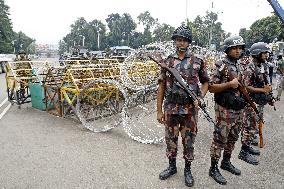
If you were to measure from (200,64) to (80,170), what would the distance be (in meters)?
2.49

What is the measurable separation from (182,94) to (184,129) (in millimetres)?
522

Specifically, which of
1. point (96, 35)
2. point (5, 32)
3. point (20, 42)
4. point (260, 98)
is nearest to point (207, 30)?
point (96, 35)

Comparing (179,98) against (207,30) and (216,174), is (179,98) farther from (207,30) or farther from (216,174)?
(207,30)

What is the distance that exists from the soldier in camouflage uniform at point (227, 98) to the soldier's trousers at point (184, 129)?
16.8 inches

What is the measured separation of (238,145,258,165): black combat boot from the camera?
17.2 ft

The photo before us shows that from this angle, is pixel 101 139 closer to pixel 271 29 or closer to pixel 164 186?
pixel 164 186

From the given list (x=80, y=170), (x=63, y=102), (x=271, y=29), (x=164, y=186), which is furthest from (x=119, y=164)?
(x=271, y=29)

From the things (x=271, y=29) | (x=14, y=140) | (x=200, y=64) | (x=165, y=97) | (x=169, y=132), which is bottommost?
(x=14, y=140)

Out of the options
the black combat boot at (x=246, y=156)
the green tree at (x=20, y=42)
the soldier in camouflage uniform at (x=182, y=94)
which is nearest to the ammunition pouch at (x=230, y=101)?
the soldier in camouflage uniform at (x=182, y=94)

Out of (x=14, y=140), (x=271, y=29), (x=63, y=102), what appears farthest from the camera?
(x=271, y=29)

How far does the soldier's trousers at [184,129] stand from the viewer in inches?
167

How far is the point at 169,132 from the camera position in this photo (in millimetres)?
4348

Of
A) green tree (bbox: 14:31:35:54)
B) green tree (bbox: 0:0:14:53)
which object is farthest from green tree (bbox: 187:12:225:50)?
green tree (bbox: 14:31:35:54)

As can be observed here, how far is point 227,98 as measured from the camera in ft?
14.2
